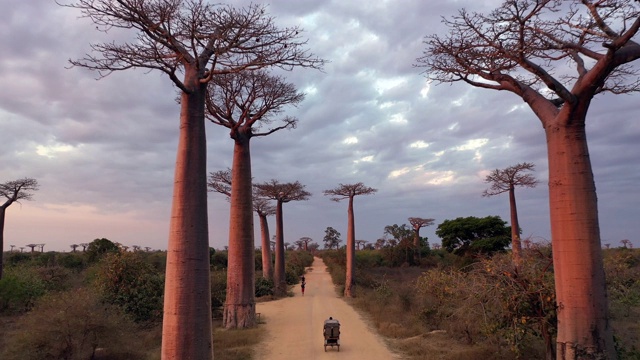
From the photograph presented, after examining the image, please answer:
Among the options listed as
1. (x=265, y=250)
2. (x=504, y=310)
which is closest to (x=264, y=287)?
(x=265, y=250)

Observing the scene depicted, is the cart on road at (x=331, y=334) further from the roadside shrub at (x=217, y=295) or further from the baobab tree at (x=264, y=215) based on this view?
the baobab tree at (x=264, y=215)

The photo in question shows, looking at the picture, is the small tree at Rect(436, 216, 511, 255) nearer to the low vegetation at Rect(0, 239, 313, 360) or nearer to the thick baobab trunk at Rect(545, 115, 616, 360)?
the low vegetation at Rect(0, 239, 313, 360)

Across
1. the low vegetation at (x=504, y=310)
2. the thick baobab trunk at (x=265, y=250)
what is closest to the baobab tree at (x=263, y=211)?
the thick baobab trunk at (x=265, y=250)

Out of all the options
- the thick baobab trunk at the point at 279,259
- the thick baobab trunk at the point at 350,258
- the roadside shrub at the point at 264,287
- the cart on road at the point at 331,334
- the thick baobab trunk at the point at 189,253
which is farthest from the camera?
the thick baobab trunk at the point at 279,259

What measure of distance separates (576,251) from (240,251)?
6.78 m

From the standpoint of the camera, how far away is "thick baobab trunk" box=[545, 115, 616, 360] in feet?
13.0

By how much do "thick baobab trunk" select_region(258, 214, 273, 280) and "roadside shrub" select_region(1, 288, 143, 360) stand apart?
11513 millimetres

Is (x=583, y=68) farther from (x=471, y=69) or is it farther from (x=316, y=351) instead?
Result: (x=316, y=351)

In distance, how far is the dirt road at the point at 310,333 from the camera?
7.38 metres

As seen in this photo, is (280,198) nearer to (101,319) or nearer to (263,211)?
(263,211)

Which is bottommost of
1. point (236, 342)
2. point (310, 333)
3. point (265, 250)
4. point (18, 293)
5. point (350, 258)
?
point (310, 333)

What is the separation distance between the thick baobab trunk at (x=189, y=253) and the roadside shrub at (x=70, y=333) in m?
3.38

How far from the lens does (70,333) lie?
6.35 m

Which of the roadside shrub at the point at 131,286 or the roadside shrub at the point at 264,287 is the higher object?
the roadside shrub at the point at 131,286
